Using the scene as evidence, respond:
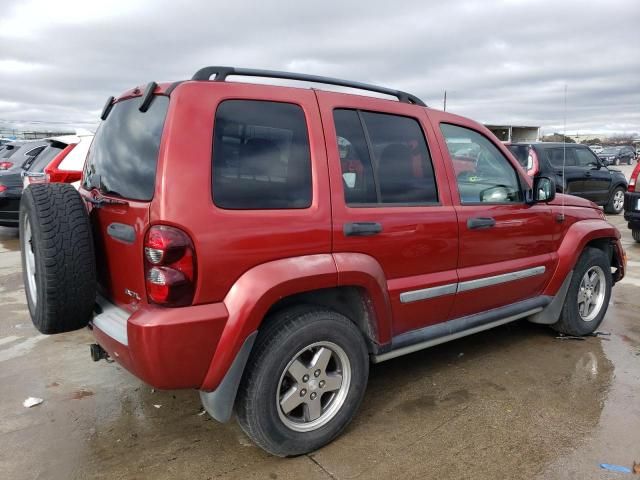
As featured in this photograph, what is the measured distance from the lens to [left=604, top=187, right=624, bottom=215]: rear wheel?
1274cm

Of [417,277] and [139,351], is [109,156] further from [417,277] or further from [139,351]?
[417,277]

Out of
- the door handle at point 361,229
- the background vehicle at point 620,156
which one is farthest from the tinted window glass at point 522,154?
the background vehicle at point 620,156

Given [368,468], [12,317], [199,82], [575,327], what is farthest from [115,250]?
[575,327]

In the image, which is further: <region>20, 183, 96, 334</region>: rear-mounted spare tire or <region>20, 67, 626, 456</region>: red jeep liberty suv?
<region>20, 183, 96, 334</region>: rear-mounted spare tire

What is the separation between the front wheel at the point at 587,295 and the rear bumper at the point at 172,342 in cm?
316

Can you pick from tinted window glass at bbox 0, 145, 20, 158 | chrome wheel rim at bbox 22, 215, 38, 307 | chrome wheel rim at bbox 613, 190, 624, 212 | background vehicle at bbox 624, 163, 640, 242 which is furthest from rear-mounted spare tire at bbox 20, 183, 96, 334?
chrome wheel rim at bbox 613, 190, 624, 212

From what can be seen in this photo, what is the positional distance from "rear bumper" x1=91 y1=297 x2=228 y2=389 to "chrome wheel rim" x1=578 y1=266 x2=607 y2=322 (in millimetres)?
3318

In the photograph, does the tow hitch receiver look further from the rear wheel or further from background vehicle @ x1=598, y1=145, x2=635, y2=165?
background vehicle @ x1=598, y1=145, x2=635, y2=165

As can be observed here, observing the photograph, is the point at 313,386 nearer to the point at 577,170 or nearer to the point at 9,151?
the point at 9,151

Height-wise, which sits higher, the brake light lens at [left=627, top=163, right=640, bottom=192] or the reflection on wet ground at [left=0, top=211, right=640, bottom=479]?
the brake light lens at [left=627, top=163, right=640, bottom=192]

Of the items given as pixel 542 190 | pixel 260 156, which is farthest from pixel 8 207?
pixel 542 190

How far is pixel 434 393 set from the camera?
3.45 meters

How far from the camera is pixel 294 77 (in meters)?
2.83

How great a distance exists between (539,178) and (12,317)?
15.8 ft
